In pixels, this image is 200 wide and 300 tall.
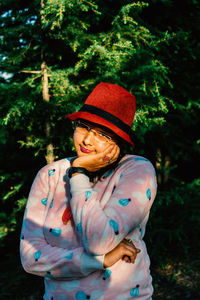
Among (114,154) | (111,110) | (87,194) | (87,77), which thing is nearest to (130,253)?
(87,194)

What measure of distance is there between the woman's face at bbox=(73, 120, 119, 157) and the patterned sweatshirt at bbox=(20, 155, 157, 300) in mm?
190

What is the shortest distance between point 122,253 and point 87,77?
3.71m

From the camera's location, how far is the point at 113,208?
159 cm

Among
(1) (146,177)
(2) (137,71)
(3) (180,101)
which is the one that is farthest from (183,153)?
(1) (146,177)

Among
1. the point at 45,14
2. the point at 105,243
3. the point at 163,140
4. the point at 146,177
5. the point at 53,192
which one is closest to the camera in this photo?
the point at 105,243

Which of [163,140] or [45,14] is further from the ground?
[45,14]

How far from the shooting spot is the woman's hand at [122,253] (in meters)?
1.59

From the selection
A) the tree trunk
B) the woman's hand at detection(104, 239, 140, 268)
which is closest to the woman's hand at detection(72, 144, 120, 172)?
the woman's hand at detection(104, 239, 140, 268)

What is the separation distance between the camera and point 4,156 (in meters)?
5.98

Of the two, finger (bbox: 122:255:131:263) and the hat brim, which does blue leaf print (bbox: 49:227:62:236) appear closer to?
finger (bbox: 122:255:131:263)

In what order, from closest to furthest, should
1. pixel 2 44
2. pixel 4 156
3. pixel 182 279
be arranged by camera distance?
pixel 2 44
pixel 182 279
pixel 4 156

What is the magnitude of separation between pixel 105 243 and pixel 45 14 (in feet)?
11.7

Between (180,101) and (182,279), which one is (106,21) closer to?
(180,101)

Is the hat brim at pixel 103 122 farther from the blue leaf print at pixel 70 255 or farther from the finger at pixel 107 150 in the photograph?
the blue leaf print at pixel 70 255
